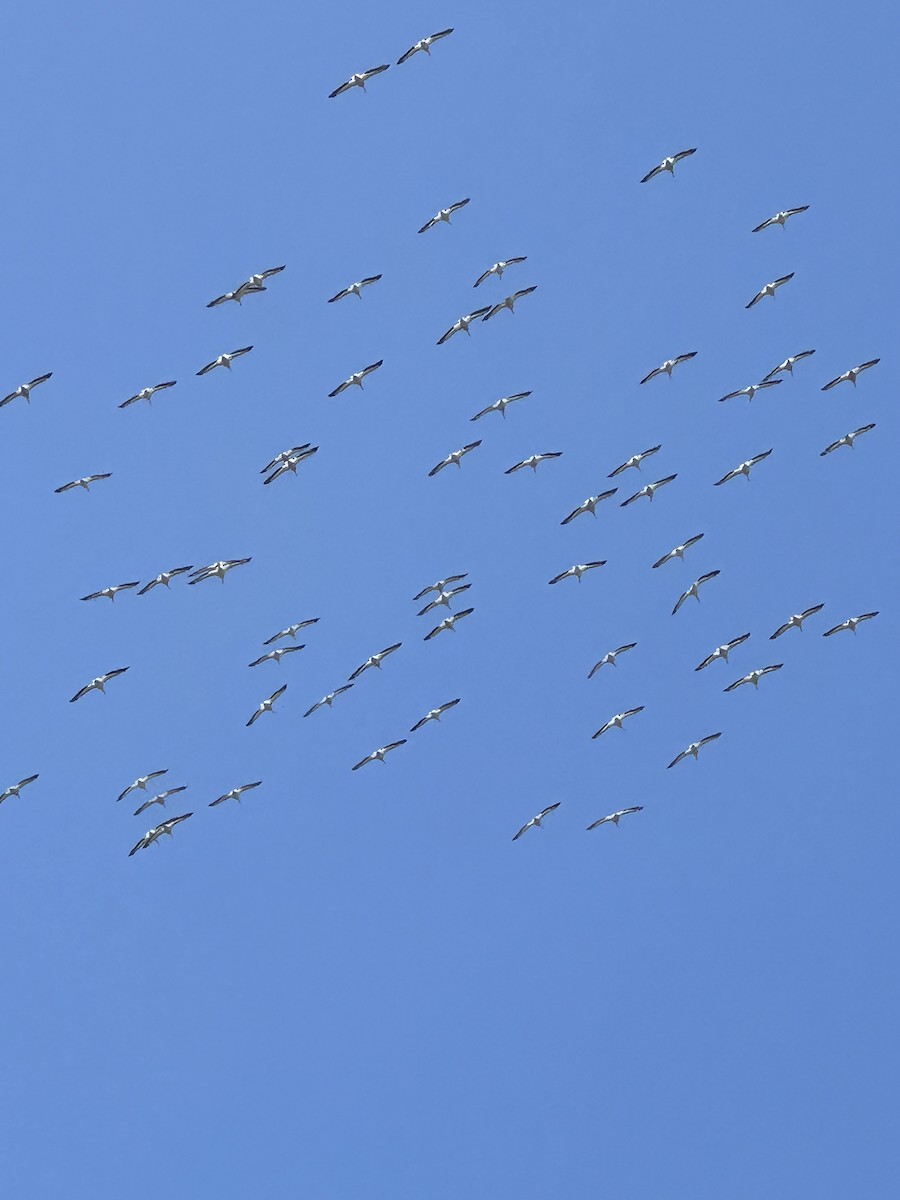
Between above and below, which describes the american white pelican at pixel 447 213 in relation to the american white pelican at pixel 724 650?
above

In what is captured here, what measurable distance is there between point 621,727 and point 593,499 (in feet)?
53.5

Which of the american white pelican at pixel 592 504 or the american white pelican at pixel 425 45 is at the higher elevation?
the american white pelican at pixel 425 45

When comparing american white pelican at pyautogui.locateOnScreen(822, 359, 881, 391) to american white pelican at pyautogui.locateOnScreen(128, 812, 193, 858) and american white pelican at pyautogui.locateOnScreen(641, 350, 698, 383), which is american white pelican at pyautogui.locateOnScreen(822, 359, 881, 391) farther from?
american white pelican at pyautogui.locateOnScreen(128, 812, 193, 858)

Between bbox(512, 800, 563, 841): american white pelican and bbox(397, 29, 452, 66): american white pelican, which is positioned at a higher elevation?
bbox(397, 29, 452, 66): american white pelican

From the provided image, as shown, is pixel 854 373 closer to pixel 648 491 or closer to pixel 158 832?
pixel 648 491

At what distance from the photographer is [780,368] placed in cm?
16800

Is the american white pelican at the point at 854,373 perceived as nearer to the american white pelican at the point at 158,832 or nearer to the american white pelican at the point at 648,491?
the american white pelican at the point at 648,491

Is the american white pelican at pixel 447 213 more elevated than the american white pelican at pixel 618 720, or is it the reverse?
the american white pelican at pixel 447 213

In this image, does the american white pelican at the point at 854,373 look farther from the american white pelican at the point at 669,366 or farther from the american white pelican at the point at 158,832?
the american white pelican at the point at 158,832

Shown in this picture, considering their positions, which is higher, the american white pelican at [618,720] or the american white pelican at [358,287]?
the american white pelican at [358,287]

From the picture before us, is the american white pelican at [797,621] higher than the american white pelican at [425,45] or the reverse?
the reverse

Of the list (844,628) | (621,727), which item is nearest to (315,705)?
(621,727)

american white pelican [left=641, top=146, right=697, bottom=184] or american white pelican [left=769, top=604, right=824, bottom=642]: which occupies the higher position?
american white pelican [left=641, top=146, right=697, bottom=184]

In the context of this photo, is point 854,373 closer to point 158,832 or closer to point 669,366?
point 669,366
